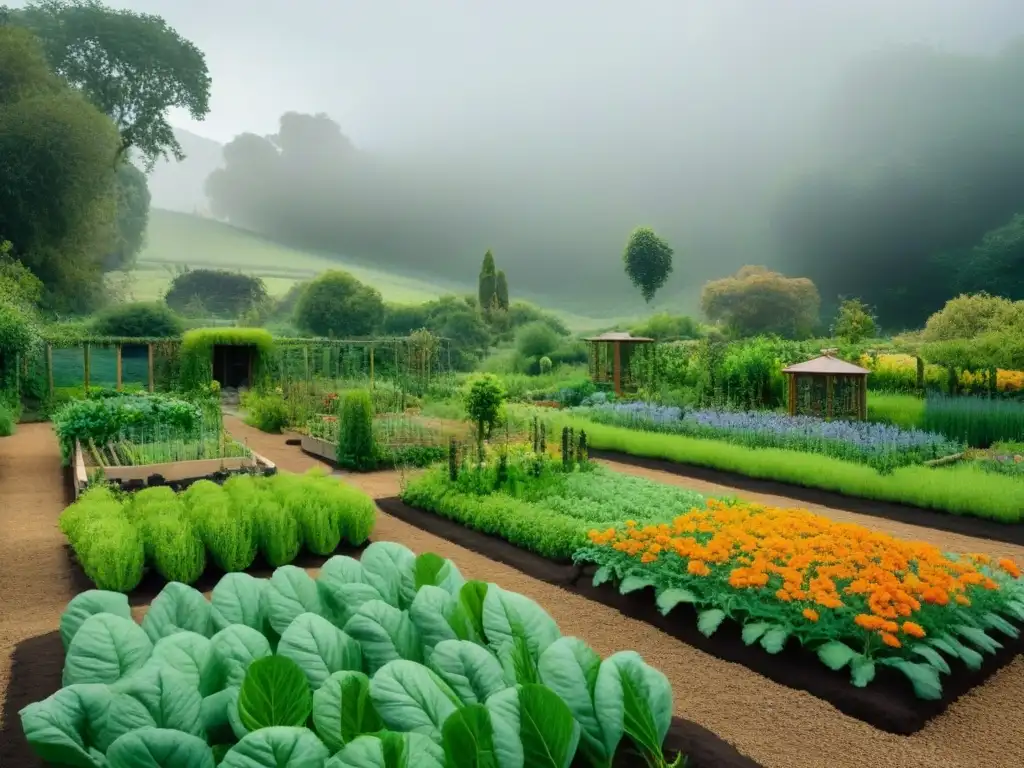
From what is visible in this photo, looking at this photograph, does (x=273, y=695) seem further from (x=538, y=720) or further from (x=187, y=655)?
(x=538, y=720)

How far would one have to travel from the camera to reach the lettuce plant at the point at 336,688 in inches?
74.4

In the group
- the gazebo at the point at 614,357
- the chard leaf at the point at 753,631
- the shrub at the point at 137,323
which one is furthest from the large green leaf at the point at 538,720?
the shrub at the point at 137,323

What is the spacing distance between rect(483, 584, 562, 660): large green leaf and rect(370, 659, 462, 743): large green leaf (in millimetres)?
458

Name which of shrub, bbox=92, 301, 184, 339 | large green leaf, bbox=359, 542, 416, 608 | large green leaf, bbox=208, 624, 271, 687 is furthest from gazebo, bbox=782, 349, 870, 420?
shrub, bbox=92, 301, 184, 339

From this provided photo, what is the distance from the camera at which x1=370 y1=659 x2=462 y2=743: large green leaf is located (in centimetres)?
204

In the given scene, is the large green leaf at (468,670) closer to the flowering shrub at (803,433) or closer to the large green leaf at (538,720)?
the large green leaf at (538,720)

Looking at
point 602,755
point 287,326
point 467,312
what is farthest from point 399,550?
point 287,326

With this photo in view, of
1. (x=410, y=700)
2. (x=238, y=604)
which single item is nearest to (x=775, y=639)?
(x=410, y=700)

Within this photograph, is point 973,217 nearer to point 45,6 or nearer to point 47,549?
point 45,6

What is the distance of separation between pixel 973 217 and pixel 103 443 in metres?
55.1

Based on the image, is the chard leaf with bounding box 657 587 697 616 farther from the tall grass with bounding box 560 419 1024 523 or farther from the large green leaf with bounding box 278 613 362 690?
the tall grass with bounding box 560 419 1024 523

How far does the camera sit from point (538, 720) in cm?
205

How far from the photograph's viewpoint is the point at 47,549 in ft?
20.2

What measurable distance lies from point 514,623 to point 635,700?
1.62 feet
